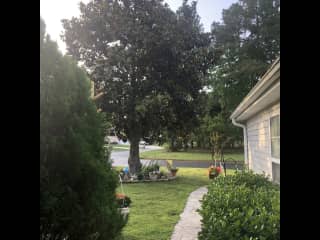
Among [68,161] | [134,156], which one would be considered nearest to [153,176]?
[134,156]

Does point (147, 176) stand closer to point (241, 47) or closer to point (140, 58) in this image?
point (140, 58)

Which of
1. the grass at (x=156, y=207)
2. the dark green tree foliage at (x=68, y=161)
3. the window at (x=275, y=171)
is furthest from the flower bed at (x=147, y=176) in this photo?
the dark green tree foliage at (x=68, y=161)

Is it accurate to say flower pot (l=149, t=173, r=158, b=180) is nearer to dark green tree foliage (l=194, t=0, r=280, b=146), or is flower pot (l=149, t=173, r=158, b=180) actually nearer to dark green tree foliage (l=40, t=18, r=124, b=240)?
dark green tree foliage (l=194, t=0, r=280, b=146)

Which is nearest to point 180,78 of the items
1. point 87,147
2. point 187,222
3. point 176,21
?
point 176,21

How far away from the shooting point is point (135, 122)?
44.2 ft

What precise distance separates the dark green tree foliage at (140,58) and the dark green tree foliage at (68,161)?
10520 mm

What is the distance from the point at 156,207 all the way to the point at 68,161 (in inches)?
259

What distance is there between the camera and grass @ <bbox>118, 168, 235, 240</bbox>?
5649mm

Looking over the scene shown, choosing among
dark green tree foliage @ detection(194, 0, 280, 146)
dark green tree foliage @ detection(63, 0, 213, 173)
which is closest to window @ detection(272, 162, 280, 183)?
dark green tree foliage @ detection(63, 0, 213, 173)

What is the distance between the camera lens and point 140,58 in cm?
1332

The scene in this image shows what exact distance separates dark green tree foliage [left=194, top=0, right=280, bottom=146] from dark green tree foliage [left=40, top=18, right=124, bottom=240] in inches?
814
